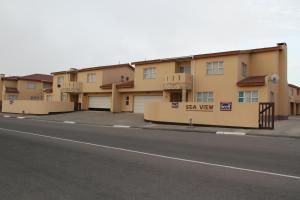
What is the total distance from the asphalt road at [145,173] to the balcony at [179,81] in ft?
64.3

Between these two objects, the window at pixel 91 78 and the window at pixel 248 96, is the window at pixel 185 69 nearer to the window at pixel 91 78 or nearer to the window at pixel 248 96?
the window at pixel 248 96

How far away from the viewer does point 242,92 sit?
28141mm

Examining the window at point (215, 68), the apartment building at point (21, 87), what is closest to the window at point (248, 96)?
the window at point (215, 68)

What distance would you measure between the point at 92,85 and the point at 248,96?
22.3 meters

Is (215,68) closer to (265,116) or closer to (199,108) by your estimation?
(199,108)

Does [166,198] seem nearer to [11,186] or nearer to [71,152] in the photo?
[11,186]

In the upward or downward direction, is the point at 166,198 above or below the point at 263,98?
below

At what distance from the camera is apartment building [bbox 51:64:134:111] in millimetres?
41125

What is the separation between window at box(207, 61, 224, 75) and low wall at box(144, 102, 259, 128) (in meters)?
6.75

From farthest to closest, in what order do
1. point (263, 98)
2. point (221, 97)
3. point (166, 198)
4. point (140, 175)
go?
1. point (221, 97)
2. point (263, 98)
3. point (140, 175)
4. point (166, 198)

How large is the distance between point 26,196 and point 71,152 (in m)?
4.68

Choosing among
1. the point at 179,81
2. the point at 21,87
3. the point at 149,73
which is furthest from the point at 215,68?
the point at 21,87

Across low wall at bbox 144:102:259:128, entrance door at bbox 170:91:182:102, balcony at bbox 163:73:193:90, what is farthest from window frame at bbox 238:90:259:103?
entrance door at bbox 170:91:182:102

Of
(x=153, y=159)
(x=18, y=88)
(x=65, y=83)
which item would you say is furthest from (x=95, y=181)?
(x=18, y=88)
